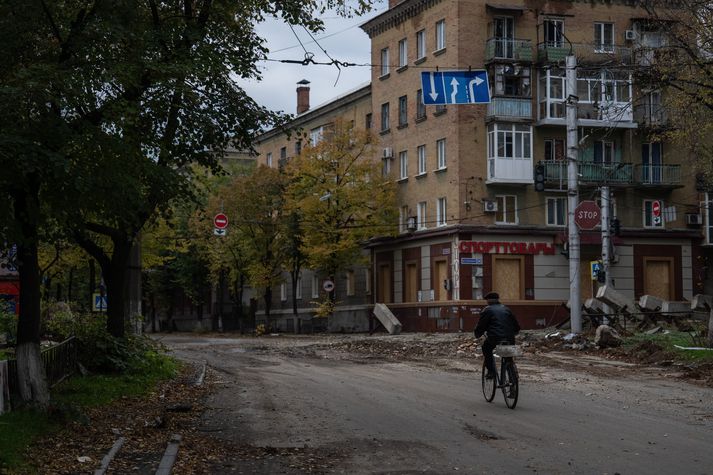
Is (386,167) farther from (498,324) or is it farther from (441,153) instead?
(498,324)

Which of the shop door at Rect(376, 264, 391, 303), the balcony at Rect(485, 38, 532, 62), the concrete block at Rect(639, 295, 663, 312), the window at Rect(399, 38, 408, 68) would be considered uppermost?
the window at Rect(399, 38, 408, 68)

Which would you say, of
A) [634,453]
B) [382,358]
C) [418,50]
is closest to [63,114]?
[634,453]

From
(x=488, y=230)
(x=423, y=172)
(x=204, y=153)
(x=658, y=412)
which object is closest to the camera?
(x=658, y=412)

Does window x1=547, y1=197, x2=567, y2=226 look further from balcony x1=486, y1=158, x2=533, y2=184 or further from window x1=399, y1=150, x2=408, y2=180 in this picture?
window x1=399, y1=150, x2=408, y2=180

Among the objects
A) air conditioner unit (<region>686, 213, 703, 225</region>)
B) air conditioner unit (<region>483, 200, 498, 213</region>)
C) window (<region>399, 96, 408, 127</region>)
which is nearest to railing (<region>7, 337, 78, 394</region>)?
air conditioner unit (<region>483, 200, 498, 213</region>)

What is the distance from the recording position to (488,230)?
47094 mm

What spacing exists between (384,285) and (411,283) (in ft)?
10.6

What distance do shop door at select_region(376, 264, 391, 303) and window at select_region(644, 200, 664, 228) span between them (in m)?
13.9

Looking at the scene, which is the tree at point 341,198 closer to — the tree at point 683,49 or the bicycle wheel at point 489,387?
the tree at point 683,49

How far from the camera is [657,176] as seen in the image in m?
49.6

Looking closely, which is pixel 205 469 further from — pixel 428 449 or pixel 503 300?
pixel 503 300

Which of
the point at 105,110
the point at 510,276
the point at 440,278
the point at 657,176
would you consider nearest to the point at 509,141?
the point at 510,276

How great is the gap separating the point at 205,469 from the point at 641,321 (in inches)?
1020

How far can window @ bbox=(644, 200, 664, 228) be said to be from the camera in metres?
49.9
